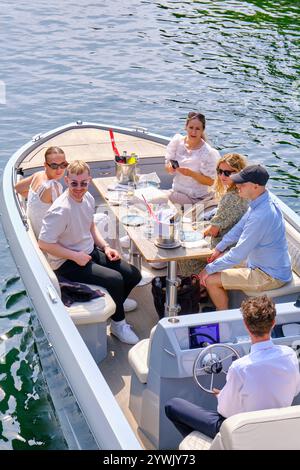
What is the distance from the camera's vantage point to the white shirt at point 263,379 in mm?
3961

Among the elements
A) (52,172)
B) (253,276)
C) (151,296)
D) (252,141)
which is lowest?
(252,141)

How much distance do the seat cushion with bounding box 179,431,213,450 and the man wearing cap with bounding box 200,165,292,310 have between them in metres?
1.48

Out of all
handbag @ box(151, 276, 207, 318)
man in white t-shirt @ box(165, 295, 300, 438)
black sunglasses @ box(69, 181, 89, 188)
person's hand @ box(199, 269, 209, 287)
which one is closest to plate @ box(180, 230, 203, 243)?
person's hand @ box(199, 269, 209, 287)

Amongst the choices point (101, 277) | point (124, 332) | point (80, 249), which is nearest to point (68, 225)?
point (80, 249)

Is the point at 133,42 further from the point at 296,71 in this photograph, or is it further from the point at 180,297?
the point at 180,297

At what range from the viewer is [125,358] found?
5.60 m

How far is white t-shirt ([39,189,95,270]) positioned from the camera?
5516mm

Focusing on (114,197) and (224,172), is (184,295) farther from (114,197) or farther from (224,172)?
(114,197)

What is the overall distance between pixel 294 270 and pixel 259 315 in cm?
196

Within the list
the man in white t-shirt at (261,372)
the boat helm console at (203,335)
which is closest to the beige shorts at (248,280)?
the boat helm console at (203,335)

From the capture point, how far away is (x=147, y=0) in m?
18.5

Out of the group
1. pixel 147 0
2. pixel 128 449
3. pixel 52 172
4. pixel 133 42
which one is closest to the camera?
pixel 128 449

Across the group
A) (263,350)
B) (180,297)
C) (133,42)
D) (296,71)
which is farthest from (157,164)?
(133,42)

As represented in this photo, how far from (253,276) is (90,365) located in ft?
4.90
